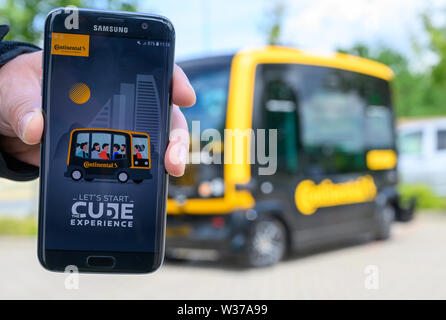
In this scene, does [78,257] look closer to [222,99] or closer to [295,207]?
[222,99]

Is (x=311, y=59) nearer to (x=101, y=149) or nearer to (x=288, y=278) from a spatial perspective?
(x=288, y=278)

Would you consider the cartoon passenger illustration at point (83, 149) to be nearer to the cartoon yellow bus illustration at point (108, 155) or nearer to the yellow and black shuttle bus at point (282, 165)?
the cartoon yellow bus illustration at point (108, 155)

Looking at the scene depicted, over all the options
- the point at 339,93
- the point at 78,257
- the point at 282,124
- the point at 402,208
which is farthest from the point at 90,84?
the point at 402,208

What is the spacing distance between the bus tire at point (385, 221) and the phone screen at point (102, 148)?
926 centimetres

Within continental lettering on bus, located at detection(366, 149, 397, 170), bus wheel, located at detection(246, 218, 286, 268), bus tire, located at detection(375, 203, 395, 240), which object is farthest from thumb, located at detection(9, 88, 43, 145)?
bus tire, located at detection(375, 203, 395, 240)

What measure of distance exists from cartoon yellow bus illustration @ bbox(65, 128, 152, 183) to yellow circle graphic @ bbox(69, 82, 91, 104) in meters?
0.06

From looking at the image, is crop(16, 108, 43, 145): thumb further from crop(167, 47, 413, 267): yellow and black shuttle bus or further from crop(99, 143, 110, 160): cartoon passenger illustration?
crop(167, 47, 413, 267): yellow and black shuttle bus

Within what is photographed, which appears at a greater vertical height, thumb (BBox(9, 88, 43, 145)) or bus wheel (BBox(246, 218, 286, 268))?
thumb (BBox(9, 88, 43, 145))

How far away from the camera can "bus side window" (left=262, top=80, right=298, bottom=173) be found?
799cm

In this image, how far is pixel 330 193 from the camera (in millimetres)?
8898

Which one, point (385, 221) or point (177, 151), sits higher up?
point (177, 151)

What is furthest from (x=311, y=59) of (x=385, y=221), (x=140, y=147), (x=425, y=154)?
(x=425, y=154)

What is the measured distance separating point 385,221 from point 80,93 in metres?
9.67

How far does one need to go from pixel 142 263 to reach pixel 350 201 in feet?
27.0
